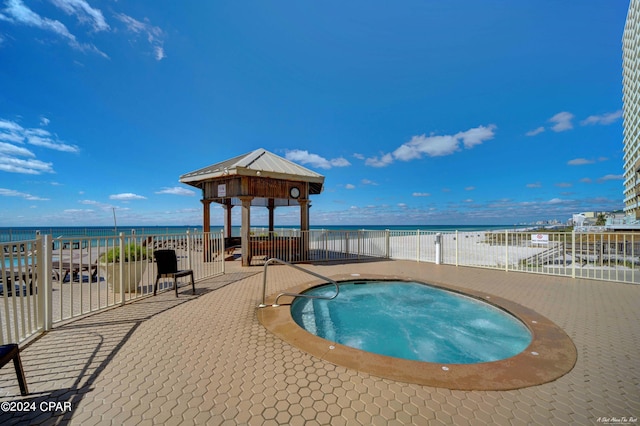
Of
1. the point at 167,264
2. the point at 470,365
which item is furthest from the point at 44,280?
the point at 470,365

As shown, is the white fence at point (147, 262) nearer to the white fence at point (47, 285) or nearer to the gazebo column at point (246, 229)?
the white fence at point (47, 285)

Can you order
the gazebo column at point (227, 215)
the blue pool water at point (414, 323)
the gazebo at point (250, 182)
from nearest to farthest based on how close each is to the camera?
the blue pool water at point (414, 323) → the gazebo at point (250, 182) → the gazebo column at point (227, 215)

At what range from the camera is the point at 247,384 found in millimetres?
2430

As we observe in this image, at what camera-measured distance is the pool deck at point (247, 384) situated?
6.66ft

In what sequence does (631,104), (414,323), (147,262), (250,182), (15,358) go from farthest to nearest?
(631,104) → (250,182) → (147,262) → (414,323) → (15,358)

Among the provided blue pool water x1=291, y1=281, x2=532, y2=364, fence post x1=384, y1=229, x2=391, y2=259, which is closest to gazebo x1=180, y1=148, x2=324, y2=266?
fence post x1=384, y1=229, x2=391, y2=259

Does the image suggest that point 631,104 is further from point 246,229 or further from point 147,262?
point 147,262

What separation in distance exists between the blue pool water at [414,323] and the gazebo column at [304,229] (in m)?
3.57

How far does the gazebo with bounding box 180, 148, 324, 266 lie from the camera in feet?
28.7

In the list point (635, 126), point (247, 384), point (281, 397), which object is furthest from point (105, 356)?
point (635, 126)

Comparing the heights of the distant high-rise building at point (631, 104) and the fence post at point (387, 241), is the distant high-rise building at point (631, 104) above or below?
above

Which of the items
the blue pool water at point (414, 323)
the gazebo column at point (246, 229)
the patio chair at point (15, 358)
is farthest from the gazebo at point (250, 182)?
the patio chair at point (15, 358)

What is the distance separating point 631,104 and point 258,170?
222ft

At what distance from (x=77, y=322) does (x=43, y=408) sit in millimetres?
2371
